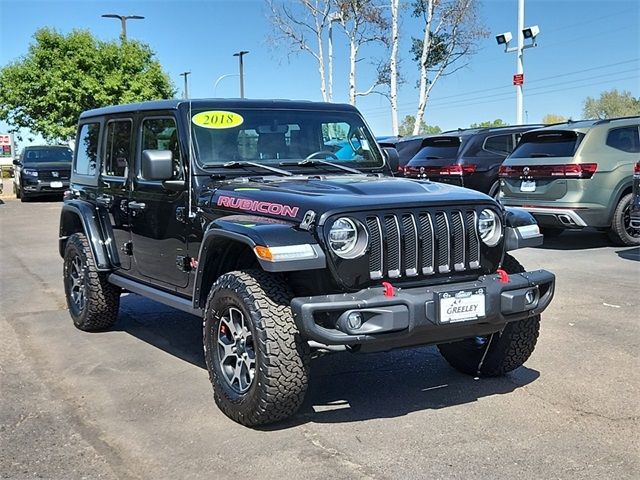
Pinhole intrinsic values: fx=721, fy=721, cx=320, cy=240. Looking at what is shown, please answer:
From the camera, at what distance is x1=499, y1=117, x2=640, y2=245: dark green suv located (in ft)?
32.8

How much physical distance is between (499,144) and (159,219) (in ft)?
30.1

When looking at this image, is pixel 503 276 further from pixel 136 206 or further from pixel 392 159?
pixel 136 206

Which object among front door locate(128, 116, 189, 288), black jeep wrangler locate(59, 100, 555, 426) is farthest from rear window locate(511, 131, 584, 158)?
front door locate(128, 116, 189, 288)

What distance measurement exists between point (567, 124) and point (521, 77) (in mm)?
12027

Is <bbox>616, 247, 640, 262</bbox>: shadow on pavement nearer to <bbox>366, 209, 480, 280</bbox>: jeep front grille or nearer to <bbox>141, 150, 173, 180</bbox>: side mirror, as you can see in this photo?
<bbox>366, 209, 480, 280</bbox>: jeep front grille

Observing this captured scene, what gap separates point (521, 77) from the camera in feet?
72.8

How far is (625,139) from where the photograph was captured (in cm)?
1038

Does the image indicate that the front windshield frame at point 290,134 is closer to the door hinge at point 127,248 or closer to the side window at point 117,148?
the side window at point 117,148

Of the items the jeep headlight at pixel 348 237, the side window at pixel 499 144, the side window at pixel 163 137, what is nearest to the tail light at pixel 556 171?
the side window at pixel 499 144

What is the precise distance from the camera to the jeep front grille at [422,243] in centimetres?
386

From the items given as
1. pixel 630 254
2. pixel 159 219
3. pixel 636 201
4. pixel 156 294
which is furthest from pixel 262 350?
pixel 630 254

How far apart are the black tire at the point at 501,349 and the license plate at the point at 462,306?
0.64 m

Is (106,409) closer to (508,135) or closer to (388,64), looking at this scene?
(508,135)

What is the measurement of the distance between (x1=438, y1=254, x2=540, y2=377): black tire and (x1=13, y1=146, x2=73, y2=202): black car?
18557mm
